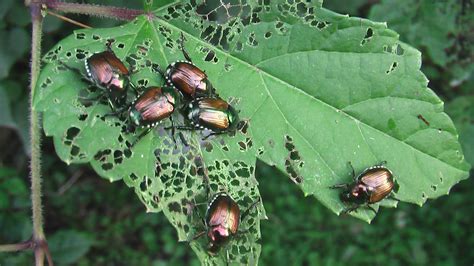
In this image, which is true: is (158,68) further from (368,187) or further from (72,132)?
(368,187)

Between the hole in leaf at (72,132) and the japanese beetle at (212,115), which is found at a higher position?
the hole in leaf at (72,132)

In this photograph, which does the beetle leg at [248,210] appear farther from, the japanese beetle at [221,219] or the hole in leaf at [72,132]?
the hole in leaf at [72,132]

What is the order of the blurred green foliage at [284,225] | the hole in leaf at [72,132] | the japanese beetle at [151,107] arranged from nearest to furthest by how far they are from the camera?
the hole in leaf at [72,132] < the japanese beetle at [151,107] < the blurred green foliage at [284,225]

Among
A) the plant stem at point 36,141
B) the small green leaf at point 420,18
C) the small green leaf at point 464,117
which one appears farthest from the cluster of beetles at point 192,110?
the small green leaf at point 464,117

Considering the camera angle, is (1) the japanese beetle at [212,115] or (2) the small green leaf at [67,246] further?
(2) the small green leaf at [67,246]

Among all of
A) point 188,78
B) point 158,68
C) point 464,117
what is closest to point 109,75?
point 158,68

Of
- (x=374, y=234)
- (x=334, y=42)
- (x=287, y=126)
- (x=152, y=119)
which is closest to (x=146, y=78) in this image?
(x=152, y=119)

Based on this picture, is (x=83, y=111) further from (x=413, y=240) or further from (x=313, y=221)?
(x=413, y=240)
